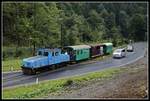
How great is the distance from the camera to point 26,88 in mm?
30578

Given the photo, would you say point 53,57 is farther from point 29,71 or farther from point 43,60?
point 29,71

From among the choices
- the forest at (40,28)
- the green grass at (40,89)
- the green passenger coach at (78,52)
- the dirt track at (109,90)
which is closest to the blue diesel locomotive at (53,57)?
the green passenger coach at (78,52)

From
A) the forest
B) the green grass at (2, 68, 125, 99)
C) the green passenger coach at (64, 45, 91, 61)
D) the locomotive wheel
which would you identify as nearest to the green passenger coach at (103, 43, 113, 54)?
the green passenger coach at (64, 45, 91, 61)

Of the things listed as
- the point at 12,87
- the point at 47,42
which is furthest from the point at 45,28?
the point at 12,87

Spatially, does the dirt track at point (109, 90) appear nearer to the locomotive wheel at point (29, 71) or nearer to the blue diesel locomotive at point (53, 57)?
the locomotive wheel at point (29, 71)

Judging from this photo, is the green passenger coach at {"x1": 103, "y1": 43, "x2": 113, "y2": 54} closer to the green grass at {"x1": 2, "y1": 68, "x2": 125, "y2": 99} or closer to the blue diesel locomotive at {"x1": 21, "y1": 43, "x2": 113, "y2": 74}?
the blue diesel locomotive at {"x1": 21, "y1": 43, "x2": 113, "y2": 74}

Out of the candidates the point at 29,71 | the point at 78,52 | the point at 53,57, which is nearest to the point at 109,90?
the point at 29,71

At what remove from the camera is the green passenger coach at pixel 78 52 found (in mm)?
50616

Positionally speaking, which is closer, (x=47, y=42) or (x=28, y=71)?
(x=28, y=71)

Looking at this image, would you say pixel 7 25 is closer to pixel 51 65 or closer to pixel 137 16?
pixel 51 65

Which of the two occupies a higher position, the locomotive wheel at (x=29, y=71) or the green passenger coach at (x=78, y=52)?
the green passenger coach at (x=78, y=52)

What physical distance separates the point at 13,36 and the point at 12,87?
41.2 meters

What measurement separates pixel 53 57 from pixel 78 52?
29.7 ft

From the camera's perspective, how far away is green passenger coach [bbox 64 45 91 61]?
50.6m
